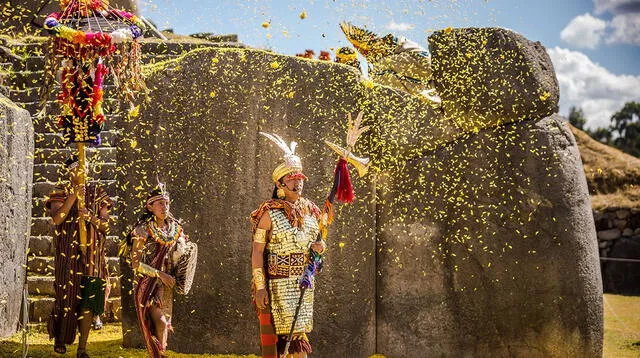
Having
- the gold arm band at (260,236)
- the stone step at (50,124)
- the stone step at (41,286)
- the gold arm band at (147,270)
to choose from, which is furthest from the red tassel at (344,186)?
the stone step at (50,124)

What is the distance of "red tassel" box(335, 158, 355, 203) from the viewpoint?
6016 millimetres

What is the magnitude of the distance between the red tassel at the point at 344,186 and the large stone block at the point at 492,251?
1.25 metres

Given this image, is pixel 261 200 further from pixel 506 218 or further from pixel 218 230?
pixel 506 218

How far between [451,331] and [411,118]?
200 cm

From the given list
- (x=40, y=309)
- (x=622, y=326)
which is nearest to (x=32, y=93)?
(x=40, y=309)

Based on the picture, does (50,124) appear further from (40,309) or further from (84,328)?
(84,328)

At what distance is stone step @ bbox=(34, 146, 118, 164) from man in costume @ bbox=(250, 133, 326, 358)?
455 centimetres

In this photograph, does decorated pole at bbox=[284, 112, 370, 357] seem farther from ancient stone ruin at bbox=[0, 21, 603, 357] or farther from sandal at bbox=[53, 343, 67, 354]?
sandal at bbox=[53, 343, 67, 354]

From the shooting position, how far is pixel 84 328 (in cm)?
666

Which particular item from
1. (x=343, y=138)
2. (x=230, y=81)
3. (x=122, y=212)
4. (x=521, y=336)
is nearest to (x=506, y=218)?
(x=521, y=336)

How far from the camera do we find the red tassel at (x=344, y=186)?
6.02 metres

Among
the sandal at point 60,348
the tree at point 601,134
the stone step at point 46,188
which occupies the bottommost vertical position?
the sandal at point 60,348

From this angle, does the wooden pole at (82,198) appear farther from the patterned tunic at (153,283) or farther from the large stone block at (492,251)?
the large stone block at (492,251)

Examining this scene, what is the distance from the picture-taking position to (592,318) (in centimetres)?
693
